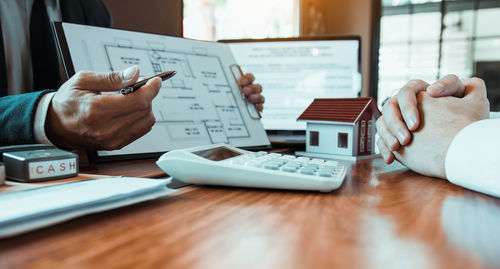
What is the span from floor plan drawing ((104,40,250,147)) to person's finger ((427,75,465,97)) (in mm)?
392

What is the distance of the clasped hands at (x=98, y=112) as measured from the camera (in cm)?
52

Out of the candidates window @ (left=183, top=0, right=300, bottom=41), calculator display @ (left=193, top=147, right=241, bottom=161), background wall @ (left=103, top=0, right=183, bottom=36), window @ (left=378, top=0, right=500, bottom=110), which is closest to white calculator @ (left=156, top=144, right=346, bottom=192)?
calculator display @ (left=193, top=147, right=241, bottom=161)

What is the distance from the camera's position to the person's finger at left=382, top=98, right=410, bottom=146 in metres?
0.56

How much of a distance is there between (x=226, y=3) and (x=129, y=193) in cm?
285

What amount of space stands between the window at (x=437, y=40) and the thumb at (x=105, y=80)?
11.5 feet

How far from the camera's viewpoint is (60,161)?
43 cm

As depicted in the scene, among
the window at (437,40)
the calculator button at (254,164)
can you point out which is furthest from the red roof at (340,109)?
the window at (437,40)

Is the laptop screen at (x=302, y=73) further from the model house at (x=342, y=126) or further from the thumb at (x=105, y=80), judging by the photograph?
the thumb at (x=105, y=80)

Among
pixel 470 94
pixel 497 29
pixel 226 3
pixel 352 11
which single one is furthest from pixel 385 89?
pixel 470 94

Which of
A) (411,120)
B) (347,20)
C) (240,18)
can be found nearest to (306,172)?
(411,120)

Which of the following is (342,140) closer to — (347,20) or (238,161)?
(238,161)

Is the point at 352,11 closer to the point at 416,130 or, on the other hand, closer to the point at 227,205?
the point at 416,130

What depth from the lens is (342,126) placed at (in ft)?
2.51

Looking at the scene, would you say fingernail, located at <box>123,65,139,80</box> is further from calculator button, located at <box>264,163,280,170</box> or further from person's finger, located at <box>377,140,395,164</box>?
person's finger, located at <box>377,140,395,164</box>
